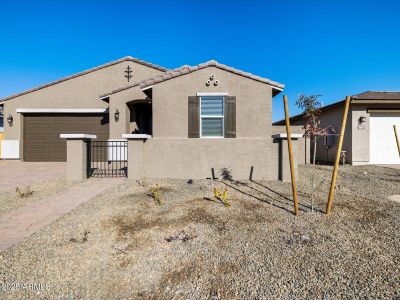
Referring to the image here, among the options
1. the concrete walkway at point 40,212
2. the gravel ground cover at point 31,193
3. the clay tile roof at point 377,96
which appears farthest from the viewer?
the clay tile roof at point 377,96

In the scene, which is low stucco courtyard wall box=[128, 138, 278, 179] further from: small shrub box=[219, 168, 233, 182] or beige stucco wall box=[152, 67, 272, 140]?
beige stucco wall box=[152, 67, 272, 140]

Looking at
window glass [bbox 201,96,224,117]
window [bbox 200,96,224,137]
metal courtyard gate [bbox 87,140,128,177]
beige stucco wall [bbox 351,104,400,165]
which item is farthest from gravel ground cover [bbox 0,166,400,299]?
→ beige stucco wall [bbox 351,104,400,165]

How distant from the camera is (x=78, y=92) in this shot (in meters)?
13.5

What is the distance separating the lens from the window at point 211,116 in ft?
25.5

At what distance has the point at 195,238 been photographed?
10.8ft

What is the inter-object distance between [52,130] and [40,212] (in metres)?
10.9

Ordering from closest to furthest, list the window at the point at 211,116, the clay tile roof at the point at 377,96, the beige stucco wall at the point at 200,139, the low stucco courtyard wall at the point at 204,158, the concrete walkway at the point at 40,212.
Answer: the concrete walkway at the point at 40,212 < the low stucco courtyard wall at the point at 204,158 < the beige stucco wall at the point at 200,139 < the window at the point at 211,116 < the clay tile roof at the point at 377,96

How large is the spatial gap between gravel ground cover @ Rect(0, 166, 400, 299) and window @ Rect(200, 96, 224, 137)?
3.36m

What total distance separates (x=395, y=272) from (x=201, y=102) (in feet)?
21.7

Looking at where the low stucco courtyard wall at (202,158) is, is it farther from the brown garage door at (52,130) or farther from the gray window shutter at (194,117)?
the brown garage door at (52,130)

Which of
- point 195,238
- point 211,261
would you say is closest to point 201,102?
point 195,238

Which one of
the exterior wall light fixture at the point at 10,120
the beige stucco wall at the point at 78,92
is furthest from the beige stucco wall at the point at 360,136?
the exterior wall light fixture at the point at 10,120

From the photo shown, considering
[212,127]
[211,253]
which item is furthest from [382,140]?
[211,253]

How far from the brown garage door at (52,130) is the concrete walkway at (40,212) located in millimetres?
7423
